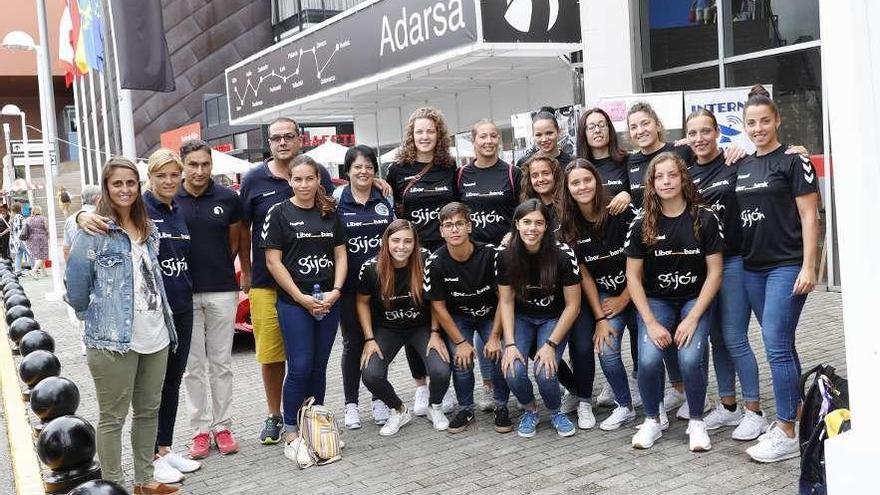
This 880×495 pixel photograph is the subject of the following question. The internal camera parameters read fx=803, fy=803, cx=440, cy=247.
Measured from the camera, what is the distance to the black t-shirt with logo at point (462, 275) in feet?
18.0

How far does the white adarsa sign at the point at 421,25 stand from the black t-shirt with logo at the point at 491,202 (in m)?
5.52

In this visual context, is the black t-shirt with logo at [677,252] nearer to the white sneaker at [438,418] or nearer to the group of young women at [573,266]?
the group of young women at [573,266]

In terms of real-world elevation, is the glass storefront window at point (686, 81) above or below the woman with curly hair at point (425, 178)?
above

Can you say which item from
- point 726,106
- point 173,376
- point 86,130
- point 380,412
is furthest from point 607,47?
point 86,130

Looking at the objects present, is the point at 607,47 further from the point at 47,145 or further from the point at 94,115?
the point at 94,115

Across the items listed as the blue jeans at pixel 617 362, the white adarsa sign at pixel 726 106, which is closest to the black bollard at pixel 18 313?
the blue jeans at pixel 617 362

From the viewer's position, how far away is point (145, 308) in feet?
13.7

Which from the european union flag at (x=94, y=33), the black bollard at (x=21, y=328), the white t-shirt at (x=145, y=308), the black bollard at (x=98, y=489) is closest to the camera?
the black bollard at (x=98, y=489)

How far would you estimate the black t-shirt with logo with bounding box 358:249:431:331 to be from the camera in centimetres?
553

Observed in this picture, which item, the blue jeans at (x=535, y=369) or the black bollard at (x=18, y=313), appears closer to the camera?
the blue jeans at (x=535, y=369)

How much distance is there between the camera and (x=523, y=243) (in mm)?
5203

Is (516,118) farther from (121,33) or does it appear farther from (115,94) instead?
(115,94)

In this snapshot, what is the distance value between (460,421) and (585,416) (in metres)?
0.85

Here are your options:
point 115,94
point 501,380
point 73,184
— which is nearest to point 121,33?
point 501,380
